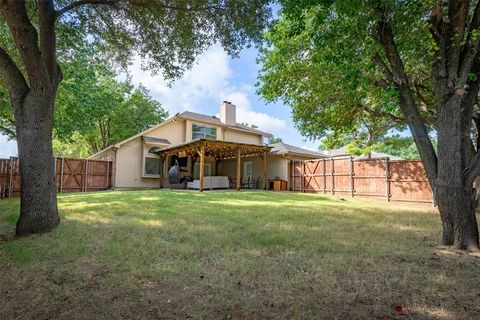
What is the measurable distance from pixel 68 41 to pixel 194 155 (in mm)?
11756

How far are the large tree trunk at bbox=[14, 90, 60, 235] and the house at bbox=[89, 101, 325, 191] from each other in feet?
30.6

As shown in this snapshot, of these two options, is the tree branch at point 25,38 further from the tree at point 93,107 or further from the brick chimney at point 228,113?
the brick chimney at point 228,113

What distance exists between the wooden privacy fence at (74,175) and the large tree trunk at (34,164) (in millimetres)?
10167

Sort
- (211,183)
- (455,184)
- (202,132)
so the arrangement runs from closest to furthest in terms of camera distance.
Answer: (455,184) → (211,183) → (202,132)

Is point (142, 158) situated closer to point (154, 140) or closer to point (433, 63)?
point (154, 140)

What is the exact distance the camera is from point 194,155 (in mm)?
19203

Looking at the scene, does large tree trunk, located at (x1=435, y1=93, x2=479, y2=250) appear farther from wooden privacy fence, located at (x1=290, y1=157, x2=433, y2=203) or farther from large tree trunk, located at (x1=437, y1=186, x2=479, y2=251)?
wooden privacy fence, located at (x1=290, y1=157, x2=433, y2=203)

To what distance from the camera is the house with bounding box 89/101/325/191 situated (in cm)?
1692

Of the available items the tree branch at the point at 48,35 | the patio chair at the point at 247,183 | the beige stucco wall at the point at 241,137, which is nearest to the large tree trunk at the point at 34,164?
the tree branch at the point at 48,35

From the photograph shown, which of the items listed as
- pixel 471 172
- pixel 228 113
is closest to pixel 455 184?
pixel 471 172

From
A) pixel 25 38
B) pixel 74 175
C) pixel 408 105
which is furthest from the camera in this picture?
pixel 74 175

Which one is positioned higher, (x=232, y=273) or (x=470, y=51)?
(x=470, y=51)

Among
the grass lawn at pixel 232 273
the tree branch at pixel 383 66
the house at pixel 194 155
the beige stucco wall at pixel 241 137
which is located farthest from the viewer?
the beige stucco wall at pixel 241 137

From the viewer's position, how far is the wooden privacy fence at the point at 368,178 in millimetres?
11132
